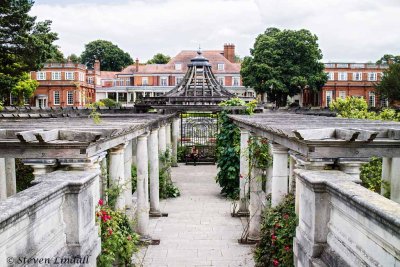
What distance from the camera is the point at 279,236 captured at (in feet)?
21.5

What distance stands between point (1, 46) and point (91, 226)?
21.5 metres

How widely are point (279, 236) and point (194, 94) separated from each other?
1963 centimetres

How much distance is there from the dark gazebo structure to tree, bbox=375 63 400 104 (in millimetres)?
26664

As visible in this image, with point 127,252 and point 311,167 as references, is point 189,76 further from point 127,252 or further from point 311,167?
point 311,167

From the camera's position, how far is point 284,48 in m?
47.5

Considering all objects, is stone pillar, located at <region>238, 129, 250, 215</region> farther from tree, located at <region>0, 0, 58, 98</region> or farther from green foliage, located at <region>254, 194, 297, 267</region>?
tree, located at <region>0, 0, 58, 98</region>

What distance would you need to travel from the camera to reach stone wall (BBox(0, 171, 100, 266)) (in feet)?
11.4

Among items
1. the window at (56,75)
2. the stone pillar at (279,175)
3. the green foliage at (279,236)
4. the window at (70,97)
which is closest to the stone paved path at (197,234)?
the green foliage at (279,236)

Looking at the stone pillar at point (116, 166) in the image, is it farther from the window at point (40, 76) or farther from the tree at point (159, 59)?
the tree at point (159, 59)

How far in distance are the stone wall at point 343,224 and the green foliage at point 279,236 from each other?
2.41 feet

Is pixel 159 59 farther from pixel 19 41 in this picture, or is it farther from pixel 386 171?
pixel 386 171

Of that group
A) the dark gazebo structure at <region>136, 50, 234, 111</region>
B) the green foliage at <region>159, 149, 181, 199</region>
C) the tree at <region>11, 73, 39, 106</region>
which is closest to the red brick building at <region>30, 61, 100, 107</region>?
the tree at <region>11, 73, 39, 106</region>

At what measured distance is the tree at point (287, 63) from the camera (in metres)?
46.5

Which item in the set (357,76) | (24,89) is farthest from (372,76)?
(24,89)
